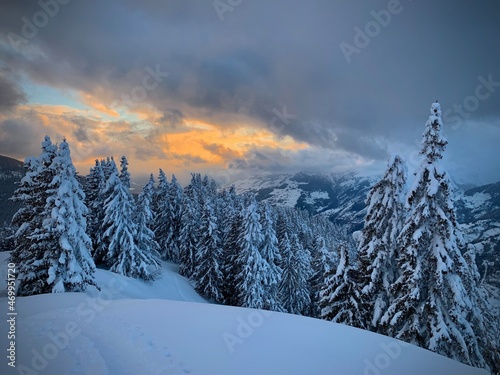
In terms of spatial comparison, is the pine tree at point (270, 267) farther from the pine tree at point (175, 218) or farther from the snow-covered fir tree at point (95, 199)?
the snow-covered fir tree at point (95, 199)

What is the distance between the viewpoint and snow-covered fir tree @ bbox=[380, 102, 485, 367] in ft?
39.9

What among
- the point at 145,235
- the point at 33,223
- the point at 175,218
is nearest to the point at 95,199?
the point at 145,235

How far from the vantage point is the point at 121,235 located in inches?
1145

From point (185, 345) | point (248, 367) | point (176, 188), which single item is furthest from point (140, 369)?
point (176, 188)

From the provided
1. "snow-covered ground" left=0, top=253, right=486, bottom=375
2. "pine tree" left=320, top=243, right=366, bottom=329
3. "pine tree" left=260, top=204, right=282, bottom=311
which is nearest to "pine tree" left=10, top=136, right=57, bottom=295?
"snow-covered ground" left=0, top=253, right=486, bottom=375

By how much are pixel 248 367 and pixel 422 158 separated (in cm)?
1221

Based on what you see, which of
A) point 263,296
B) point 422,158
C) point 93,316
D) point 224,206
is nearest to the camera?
point 93,316

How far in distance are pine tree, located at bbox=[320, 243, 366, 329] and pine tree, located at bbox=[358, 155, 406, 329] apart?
2.22 ft

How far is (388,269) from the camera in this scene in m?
15.6

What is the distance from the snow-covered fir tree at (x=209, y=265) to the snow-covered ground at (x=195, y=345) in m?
23.5

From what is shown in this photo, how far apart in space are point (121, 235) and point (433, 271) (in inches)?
1096

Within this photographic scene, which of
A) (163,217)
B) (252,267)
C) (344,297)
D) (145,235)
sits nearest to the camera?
(344,297)

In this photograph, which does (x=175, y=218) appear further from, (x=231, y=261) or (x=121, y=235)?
(x=121, y=235)

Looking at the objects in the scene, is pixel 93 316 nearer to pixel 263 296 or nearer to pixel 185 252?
pixel 263 296
